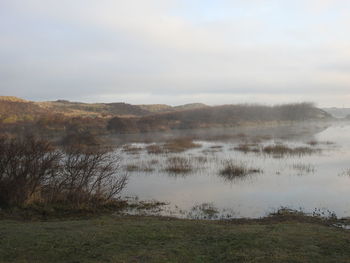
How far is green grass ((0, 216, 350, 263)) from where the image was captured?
5629 millimetres

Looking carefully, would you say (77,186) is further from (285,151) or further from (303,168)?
(285,151)

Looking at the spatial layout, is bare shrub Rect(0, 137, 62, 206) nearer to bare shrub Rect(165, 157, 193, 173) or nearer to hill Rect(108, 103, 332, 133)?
bare shrub Rect(165, 157, 193, 173)

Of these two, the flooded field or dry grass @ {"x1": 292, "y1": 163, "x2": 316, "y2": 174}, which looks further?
dry grass @ {"x1": 292, "y1": 163, "x2": 316, "y2": 174}

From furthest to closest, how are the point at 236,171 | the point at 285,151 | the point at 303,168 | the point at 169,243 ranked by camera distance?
the point at 285,151 < the point at 303,168 < the point at 236,171 < the point at 169,243

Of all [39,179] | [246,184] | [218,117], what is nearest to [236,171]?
[246,184]

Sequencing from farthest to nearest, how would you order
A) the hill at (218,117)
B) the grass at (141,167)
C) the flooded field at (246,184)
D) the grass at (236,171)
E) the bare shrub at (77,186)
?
the hill at (218,117) < the grass at (141,167) < the grass at (236,171) < the bare shrub at (77,186) < the flooded field at (246,184)

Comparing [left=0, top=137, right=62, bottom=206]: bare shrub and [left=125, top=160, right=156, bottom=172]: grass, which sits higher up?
[left=0, top=137, right=62, bottom=206]: bare shrub

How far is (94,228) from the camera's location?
773 cm

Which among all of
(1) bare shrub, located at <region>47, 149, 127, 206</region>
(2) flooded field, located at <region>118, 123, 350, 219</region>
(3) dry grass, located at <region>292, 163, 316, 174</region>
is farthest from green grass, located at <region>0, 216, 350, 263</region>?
(3) dry grass, located at <region>292, 163, 316, 174</region>

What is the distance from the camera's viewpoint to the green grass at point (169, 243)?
5.63 meters

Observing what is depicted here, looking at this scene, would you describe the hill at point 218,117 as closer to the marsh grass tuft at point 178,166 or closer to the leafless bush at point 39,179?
the marsh grass tuft at point 178,166

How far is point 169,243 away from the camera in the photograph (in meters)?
6.53

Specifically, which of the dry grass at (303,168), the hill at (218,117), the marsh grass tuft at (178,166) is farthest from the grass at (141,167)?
the hill at (218,117)

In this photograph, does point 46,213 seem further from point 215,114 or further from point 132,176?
point 215,114
